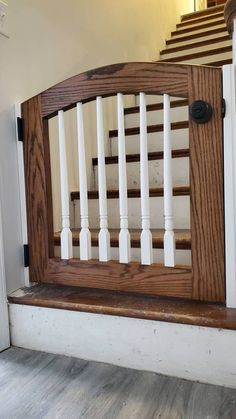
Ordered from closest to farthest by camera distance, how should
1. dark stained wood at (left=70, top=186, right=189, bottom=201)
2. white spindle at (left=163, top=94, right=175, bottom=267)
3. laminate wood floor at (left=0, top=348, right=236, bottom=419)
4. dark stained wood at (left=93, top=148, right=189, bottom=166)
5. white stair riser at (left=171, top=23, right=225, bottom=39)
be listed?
laminate wood floor at (left=0, top=348, right=236, bottom=419), white spindle at (left=163, top=94, right=175, bottom=267), dark stained wood at (left=70, top=186, right=189, bottom=201), dark stained wood at (left=93, top=148, right=189, bottom=166), white stair riser at (left=171, top=23, right=225, bottom=39)

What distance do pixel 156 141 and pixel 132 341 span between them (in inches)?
52.2

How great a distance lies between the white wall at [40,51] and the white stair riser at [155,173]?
60 cm

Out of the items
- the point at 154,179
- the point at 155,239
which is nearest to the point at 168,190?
the point at 155,239

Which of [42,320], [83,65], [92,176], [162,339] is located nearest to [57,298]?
[42,320]

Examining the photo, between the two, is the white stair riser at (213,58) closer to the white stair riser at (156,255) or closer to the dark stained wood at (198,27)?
the dark stained wood at (198,27)

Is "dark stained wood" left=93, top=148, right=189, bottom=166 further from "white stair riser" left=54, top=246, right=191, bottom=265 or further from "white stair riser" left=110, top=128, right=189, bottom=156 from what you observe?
"white stair riser" left=54, top=246, right=191, bottom=265

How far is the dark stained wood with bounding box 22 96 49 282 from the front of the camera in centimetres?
135

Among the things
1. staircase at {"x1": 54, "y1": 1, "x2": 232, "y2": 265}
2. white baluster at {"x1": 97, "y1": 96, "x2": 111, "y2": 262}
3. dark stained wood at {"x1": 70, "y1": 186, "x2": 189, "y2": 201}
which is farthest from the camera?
dark stained wood at {"x1": 70, "y1": 186, "x2": 189, "y2": 201}

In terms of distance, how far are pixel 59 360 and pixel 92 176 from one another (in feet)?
3.80

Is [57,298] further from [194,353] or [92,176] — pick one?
[92,176]

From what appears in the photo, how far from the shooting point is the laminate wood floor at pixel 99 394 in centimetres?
91

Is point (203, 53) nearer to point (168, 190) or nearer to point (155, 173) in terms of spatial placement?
point (155, 173)

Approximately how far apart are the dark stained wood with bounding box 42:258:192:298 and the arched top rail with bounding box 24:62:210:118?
22.9 inches

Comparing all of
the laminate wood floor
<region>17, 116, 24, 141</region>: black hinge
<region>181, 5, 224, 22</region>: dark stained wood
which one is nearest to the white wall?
<region>17, 116, 24, 141</region>: black hinge
